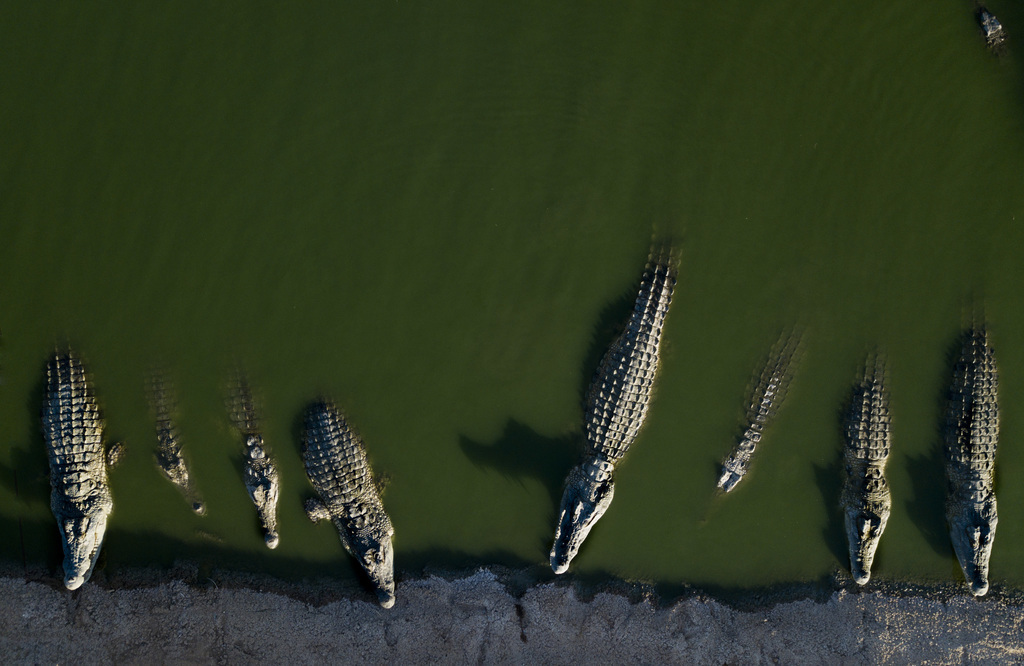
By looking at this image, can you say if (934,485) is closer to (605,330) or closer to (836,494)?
(836,494)

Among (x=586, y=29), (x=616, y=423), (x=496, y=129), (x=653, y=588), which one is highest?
(x=586, y=29)

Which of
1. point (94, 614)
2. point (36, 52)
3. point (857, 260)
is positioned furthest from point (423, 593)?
point (36, 52)

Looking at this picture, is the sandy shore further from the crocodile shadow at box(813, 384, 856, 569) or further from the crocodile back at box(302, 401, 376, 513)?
the crocodile back at box(302, 401, 376, 513)

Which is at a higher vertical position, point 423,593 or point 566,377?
point 566,377

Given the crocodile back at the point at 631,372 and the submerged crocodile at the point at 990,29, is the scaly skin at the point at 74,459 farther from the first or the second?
the submerged crocodile at the point at 990,29

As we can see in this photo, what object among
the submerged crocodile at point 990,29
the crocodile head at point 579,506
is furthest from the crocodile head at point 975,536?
the submerged crocodile at point 990,29

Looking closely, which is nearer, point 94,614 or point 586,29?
point 586,29

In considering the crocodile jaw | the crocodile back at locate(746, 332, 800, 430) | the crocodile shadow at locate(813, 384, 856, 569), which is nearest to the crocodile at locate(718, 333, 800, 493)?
the crocodile back at locate(746, 332, 800, 430)

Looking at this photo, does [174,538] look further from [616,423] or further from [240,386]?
[616,423]
